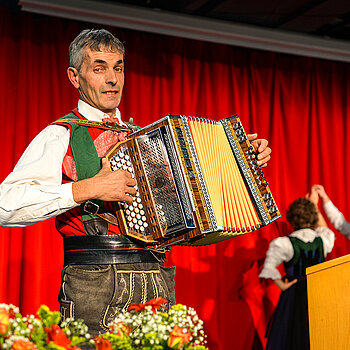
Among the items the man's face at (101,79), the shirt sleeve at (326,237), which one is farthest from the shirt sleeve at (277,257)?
the man's face at (101,79)

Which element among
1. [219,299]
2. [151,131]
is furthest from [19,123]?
[151,131]

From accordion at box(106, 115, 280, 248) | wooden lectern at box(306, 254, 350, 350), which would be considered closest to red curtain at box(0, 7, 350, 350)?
accordion at box(106, 115, 280, 248)

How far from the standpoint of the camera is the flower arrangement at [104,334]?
40.1 inches

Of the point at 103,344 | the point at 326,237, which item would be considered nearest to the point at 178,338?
the point at 103,344

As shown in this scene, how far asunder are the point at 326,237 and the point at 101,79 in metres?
2.97

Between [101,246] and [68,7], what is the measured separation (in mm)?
2680

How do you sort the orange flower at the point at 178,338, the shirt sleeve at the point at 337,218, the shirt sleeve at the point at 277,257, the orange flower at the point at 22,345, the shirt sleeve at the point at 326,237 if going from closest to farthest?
the orange flower at the point at 22,345 < the orange flower at the point at 178,338 < the shirt sleeve at the point at 277,257 < the shirt sleeve at the point at 326,237 < the shirt sleeve at the point at 337,218

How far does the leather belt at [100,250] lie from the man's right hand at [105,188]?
0.14 metres

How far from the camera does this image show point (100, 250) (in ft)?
6.07

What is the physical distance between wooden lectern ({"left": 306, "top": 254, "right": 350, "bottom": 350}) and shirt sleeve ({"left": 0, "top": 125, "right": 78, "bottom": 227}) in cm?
83

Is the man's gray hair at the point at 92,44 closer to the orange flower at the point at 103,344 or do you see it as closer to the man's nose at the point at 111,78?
the man's nose at the point at 111,78

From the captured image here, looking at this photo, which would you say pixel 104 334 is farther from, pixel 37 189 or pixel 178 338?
Result: pixel 37 189

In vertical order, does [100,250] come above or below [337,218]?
below

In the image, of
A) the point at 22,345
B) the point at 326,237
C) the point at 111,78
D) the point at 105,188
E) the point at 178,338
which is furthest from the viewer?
the point at 326,237
